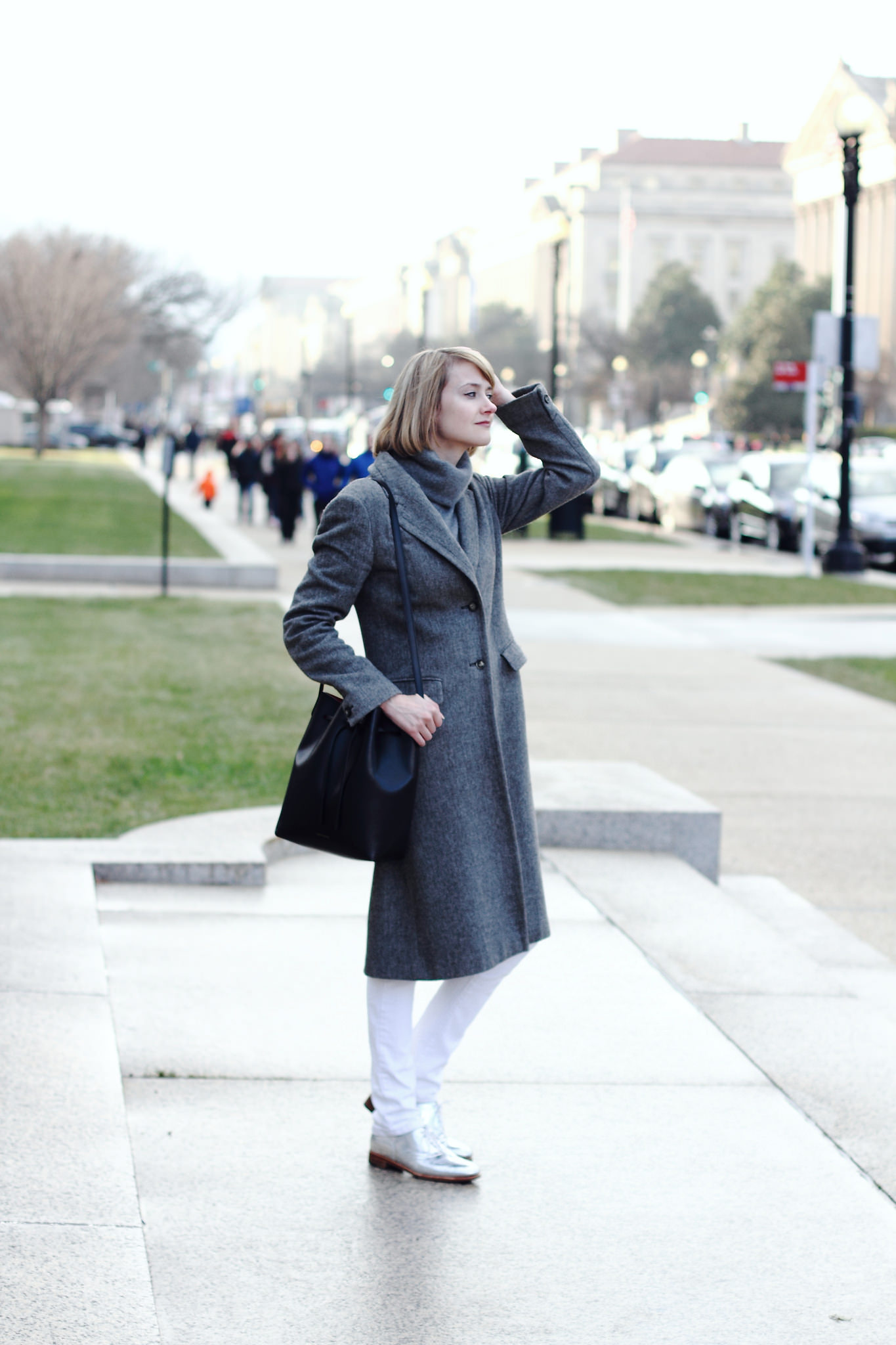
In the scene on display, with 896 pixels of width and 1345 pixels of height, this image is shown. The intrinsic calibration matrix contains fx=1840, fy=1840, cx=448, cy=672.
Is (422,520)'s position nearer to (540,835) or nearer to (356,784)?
(356,784)

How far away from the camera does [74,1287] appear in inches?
122

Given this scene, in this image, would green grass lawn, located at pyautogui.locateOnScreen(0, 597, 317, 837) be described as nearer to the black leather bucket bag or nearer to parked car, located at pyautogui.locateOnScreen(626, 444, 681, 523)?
the black leather bucket bag

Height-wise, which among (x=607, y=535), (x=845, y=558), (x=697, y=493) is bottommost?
(x=607, y=535)

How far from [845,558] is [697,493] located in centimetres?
1148

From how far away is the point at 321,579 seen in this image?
3.68 m

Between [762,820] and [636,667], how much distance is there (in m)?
5.62

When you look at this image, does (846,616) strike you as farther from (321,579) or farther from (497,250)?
(497,250)

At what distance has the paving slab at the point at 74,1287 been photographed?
294 centimetres

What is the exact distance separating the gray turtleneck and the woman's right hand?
1.29 feet

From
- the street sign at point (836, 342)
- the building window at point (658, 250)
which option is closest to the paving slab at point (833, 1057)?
the street sign at point (836, 342)

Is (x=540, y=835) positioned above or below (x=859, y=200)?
below

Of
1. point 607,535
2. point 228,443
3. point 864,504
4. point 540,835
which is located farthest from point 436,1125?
point 228,443

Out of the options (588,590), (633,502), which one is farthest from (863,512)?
(633,502)

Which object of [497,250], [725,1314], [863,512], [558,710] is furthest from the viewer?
[497,250]
